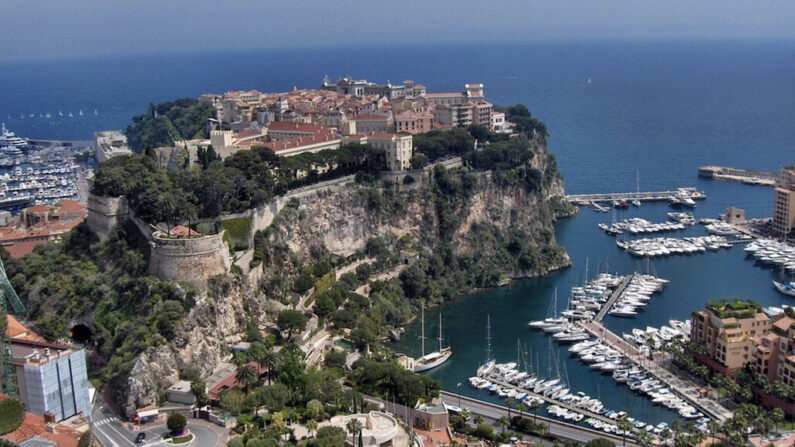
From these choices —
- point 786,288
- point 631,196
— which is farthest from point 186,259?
point 631,196

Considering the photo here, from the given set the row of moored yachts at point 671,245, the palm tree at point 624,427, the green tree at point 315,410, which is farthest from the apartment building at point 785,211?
the green tree at point 315,410

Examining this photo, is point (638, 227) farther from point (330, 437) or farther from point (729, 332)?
point (330, 437)

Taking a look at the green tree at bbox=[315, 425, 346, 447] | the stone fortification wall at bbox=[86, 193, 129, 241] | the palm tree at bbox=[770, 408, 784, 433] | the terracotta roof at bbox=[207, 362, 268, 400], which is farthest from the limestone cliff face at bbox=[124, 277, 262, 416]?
the palm tree at bbox=[770, 408, 784, 433]

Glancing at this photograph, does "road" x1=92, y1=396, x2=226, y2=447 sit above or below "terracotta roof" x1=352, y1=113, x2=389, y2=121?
below

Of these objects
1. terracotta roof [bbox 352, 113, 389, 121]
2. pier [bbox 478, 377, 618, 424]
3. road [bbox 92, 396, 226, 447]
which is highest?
terracotta roof [bbox 352, 113, 389, 121]

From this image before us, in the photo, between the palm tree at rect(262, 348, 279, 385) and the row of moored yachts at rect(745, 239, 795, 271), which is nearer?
the palm tree at rect(262, 348, 279, 385)

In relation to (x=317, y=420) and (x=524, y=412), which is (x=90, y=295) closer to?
(x=317, y=420)

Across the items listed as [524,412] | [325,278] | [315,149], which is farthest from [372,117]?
[524,412]

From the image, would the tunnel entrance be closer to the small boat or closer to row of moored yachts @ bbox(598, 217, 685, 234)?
row of moored yachts @ bbox(598, 217, 685, 234)
